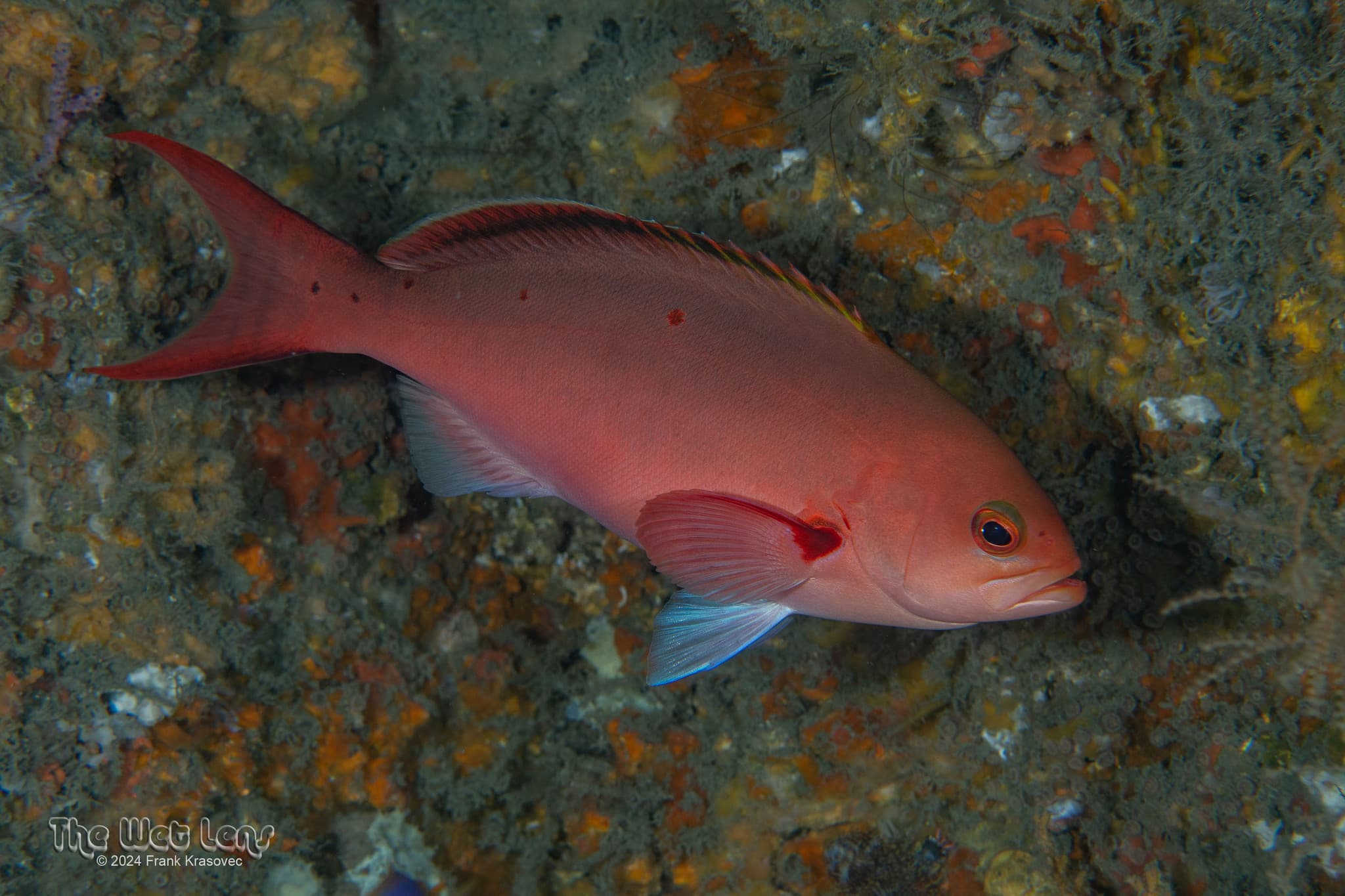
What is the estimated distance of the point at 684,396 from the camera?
7.34ft

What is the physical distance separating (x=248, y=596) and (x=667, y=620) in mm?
1916

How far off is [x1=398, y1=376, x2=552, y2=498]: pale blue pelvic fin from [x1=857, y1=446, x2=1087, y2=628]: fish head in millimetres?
1245

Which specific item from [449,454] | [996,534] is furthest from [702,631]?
[449,454]

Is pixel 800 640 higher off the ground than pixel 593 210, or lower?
lower

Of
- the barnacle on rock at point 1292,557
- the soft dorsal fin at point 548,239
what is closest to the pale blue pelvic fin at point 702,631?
the soft dorsal fin at point 548,239

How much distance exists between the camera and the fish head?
81.0 inches

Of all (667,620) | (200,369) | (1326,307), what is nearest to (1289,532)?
(1326,307)

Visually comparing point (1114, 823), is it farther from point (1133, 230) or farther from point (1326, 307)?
point (1133, 230)

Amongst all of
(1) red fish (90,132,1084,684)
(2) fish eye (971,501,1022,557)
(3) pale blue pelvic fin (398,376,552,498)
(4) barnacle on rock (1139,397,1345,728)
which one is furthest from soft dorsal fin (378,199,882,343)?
(4) barnacle on rock (1139,397,1345,728)

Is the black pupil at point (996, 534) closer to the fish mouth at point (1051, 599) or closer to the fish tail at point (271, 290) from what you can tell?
the fish mouth at point (1051, 599)

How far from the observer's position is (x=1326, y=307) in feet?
8.60

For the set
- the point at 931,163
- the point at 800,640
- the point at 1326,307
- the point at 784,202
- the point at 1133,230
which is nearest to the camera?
the point at 1326,307

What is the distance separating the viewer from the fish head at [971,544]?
81.0 inches

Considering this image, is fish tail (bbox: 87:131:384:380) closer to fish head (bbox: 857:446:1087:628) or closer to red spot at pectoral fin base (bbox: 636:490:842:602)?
red spot at pectoral fin base (bbox: 636:490:842:602)
